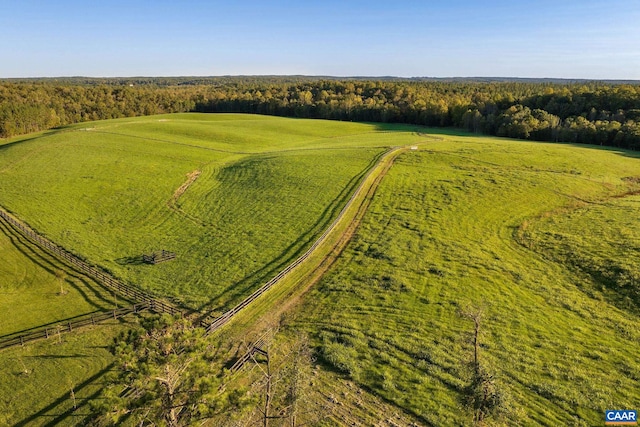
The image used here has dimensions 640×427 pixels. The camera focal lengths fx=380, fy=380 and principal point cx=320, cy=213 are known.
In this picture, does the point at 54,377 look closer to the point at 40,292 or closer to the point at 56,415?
the point at 56,415

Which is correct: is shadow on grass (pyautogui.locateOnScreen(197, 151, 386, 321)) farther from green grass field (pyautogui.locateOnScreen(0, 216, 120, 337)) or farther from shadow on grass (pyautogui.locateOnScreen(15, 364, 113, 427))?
shadow on grass (pyautogui.locateOnScreen(15, 364, 113, 427))

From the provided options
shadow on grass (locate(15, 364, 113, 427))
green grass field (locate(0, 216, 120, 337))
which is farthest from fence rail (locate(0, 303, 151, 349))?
shadow on grass (locate(15, 364, 113, 427))

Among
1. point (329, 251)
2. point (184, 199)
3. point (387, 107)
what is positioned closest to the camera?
point (329, 251)

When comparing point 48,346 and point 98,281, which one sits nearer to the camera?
point 48,346

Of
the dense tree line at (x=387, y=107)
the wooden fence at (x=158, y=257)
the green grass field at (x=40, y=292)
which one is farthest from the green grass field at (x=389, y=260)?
the dense tree line at (x=387, y=107)

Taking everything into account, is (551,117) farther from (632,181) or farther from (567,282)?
(567,282)

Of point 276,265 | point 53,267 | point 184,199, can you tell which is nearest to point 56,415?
point 276,265

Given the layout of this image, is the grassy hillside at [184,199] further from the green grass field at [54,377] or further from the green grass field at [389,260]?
the green grass field at [54,377]
